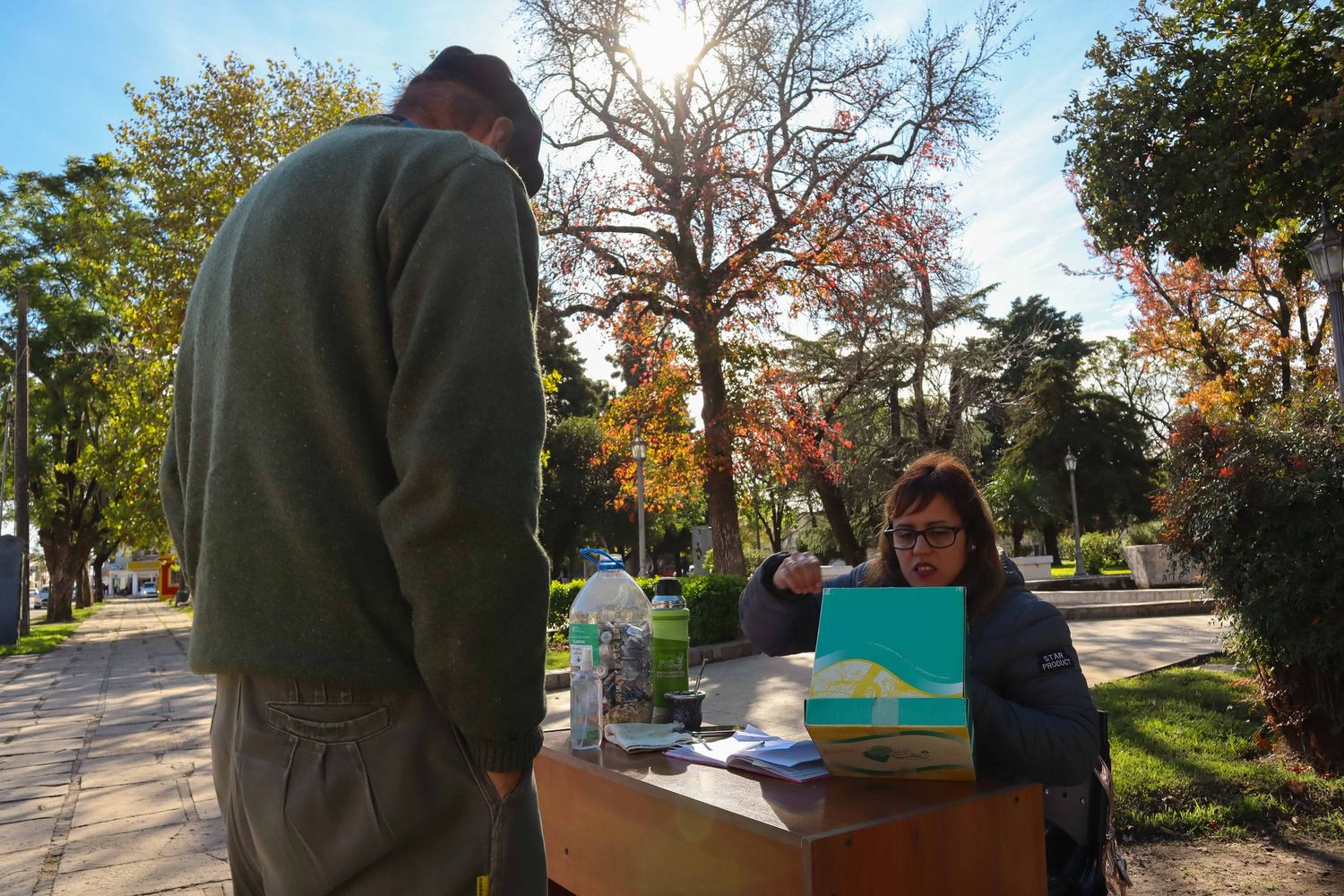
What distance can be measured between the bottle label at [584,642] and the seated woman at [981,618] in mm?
639

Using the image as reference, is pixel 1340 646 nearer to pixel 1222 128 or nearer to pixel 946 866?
pixel 1222 128

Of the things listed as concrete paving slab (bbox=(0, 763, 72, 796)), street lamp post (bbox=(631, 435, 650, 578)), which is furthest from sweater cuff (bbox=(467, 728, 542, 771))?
street lamp post (bbox=(631, 435, 650, 578))

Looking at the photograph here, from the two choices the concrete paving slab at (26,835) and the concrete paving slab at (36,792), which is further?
the concrete paving slab at (36,792)

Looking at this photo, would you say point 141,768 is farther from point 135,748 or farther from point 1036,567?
point 1036,567

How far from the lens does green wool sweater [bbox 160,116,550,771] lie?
1.35 metres

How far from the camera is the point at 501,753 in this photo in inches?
54.8

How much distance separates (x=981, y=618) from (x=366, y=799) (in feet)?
5.67

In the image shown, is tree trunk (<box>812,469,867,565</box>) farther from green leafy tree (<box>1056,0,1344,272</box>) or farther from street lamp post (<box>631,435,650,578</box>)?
green leafy tree (<box>1056,0,1344,272</box>)

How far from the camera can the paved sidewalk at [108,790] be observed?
435 cm

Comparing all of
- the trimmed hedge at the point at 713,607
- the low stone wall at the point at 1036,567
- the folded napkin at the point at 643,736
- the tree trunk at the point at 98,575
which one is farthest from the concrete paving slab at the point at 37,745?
the tree trunk at the point at 98,575

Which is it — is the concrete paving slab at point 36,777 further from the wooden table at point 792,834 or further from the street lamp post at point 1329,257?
the street lamp post at point 1329,257

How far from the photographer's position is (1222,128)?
7.12 m

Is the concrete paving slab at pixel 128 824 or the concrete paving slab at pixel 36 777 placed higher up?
the concrete paving slab at pixel 36 777

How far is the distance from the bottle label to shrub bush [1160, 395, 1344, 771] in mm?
4653
